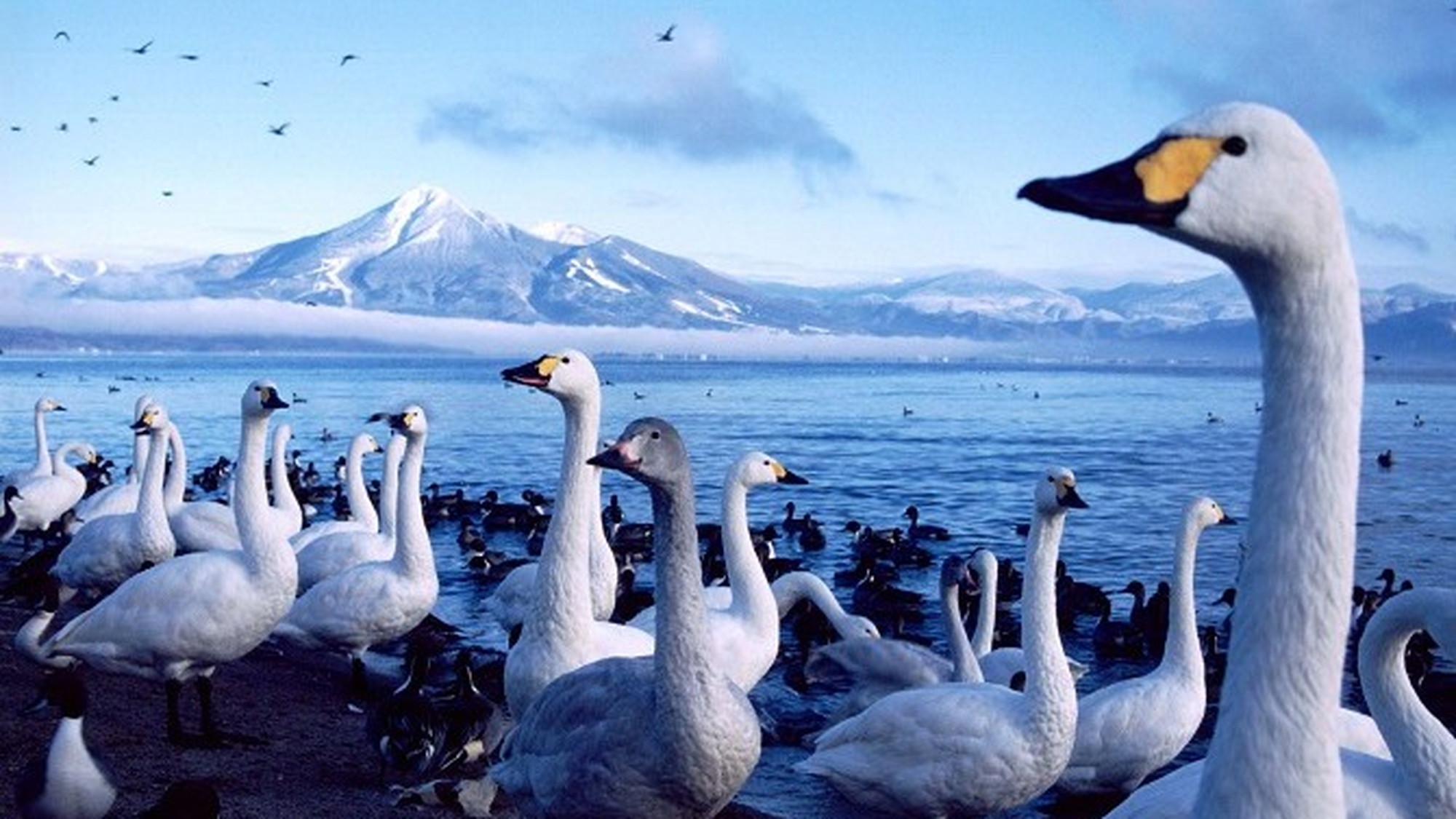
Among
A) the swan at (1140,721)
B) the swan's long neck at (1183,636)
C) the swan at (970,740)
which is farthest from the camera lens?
the swan's long neck at (1183,636)

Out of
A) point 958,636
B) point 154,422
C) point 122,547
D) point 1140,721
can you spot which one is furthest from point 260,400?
point 154,422

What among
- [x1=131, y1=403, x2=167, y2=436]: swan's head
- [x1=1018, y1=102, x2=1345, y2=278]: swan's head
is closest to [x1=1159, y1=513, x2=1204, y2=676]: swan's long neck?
[x1=1018, y1=102, x2=1345, y2=278]: swan's head

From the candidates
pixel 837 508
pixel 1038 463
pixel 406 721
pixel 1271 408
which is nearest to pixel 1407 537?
pixel 837 508

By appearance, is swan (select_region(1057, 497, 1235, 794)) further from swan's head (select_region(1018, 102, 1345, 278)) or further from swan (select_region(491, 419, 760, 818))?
swan's head (select_region(1018, 102, 1345, 278))

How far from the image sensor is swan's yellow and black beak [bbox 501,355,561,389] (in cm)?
839

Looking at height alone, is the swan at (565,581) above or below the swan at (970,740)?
above

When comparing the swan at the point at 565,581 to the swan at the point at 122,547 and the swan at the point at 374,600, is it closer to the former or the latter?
the swan at the point at 374,600

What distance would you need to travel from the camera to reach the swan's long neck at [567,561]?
8328mm

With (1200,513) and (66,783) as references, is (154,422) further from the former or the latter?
(1200,513)

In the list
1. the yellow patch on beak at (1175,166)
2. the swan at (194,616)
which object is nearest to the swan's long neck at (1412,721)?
the yellow patch on beak at (1175,166)

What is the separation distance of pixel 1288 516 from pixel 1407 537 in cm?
2951

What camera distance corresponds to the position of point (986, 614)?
13844mm

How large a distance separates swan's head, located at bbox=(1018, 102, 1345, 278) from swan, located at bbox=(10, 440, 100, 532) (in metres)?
22.9

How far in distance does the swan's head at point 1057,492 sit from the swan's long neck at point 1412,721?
298 cm
